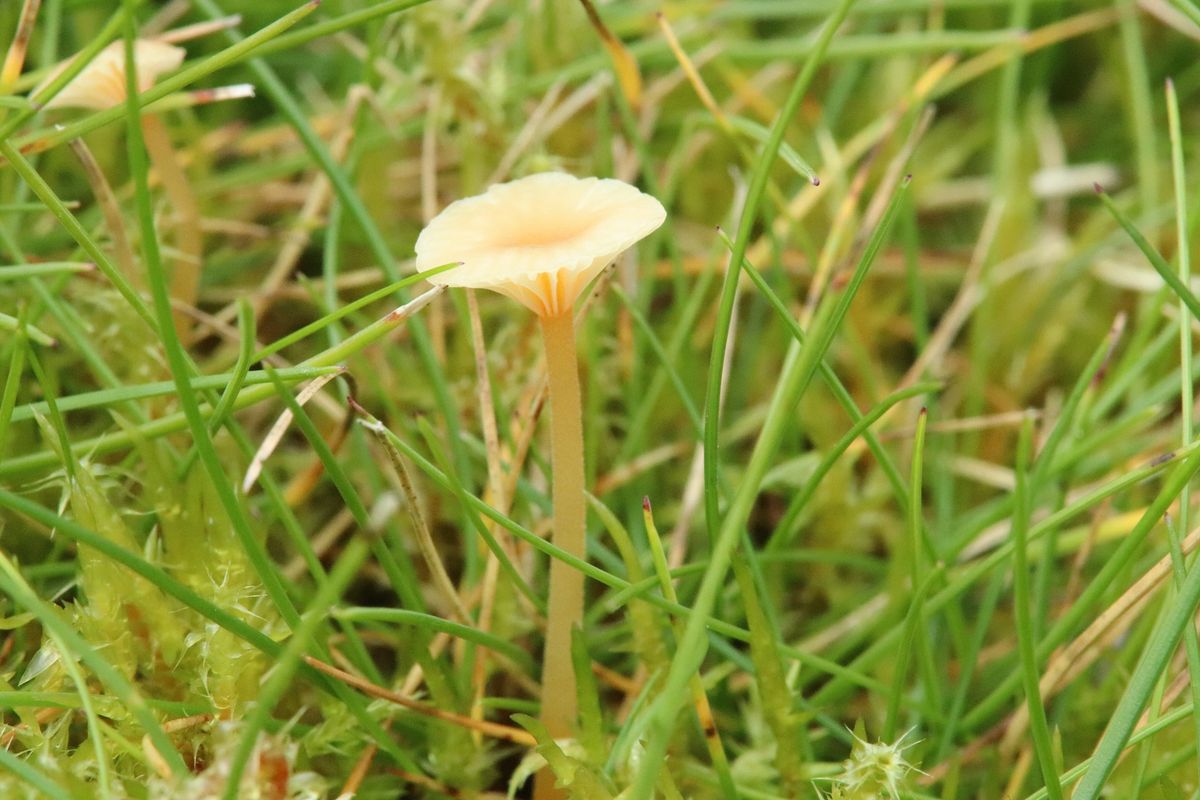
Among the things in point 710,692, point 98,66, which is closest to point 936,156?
point 710,692

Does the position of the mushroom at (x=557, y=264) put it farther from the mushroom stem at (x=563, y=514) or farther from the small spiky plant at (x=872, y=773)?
the small spiky plant at (x=872, y=773)

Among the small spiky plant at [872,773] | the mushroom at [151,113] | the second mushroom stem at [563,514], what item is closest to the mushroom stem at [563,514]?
the second mushroom stem at [563,514]

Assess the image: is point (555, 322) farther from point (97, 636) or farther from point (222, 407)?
point (97, 636)

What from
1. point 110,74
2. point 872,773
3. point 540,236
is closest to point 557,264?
point 540,236

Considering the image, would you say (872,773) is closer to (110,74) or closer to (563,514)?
(563,514)

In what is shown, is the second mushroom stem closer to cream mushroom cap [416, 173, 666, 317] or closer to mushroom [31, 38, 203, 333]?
cream mushroom cap [416, 173, 666, 317]

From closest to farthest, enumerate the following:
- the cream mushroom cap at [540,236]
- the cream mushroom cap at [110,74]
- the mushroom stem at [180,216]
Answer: the cream mushroom cap at [540,236], the cream mushroom cap at [110,74], the mushroom stem at [180,216]
